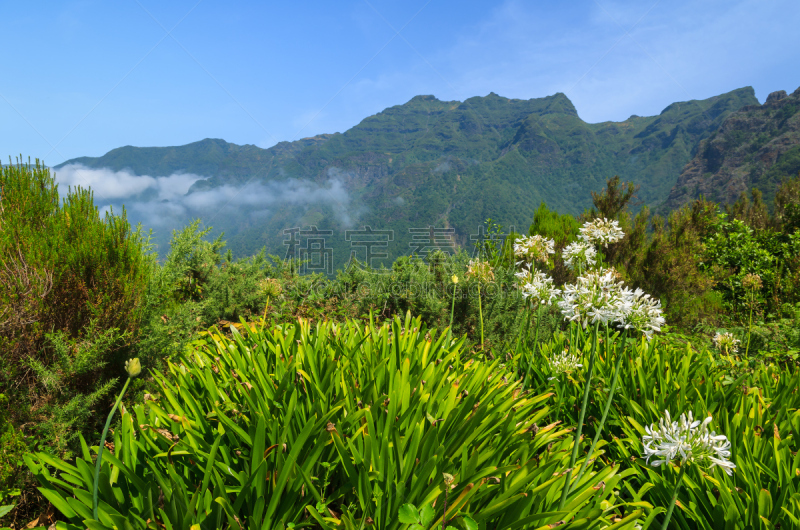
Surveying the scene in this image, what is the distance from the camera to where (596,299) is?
1.60 m

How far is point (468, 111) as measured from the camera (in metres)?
177

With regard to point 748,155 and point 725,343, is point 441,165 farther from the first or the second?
point 725,343

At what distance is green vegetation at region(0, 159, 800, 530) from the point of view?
4.41ft

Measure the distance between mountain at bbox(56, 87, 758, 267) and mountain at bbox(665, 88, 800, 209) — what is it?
8.26 m

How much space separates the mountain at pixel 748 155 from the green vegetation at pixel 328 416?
52001mm

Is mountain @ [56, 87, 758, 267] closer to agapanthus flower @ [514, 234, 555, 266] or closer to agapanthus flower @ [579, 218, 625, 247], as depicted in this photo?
agapanthus flower @ [514, 234, 555, 266]

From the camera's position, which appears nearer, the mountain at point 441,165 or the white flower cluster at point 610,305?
the white flower cluster at point 610,305

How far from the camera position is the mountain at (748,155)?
1725 inches

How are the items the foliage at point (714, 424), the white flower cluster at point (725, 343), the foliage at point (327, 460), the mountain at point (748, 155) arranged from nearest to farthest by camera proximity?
the foliage at point (327, 460) < the foliage at point (714, 424) < the white flower cluster at point (725, 343) < the mountain at point (748, 155)

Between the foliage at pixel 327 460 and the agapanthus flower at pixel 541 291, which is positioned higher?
the agapanthus flower at pixel 541 291

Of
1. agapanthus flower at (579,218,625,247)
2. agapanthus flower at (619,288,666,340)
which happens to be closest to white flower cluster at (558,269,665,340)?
agapanthus flower at (619,288,666,340)

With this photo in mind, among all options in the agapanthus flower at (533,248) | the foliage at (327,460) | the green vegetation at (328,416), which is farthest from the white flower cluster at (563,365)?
the agapanthus flower at (533,248)

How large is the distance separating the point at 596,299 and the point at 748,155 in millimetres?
81913

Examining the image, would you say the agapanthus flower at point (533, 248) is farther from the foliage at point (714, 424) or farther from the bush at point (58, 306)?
the bush at point (58, 306)
